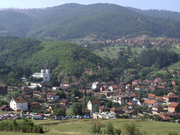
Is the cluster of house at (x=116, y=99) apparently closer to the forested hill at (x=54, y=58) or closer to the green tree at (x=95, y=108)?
the green tree at (x=95, y=108)

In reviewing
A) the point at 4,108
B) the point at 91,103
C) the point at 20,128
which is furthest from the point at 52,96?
the point at 20,128

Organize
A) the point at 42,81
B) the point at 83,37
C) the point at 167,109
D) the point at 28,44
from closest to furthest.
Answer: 1. the point at 167,109
2. the point at 42,81
3. the point at 28,44
4. the point at 83,37

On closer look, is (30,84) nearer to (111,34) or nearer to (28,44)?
(28,44)

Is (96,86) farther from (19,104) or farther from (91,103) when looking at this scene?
(19,104)

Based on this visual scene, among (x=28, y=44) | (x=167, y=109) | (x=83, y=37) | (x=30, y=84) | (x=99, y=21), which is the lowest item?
(x=167, y=109)

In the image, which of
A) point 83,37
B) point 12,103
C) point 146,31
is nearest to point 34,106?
point 12,103

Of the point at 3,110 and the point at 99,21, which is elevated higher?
the point at 99,21
